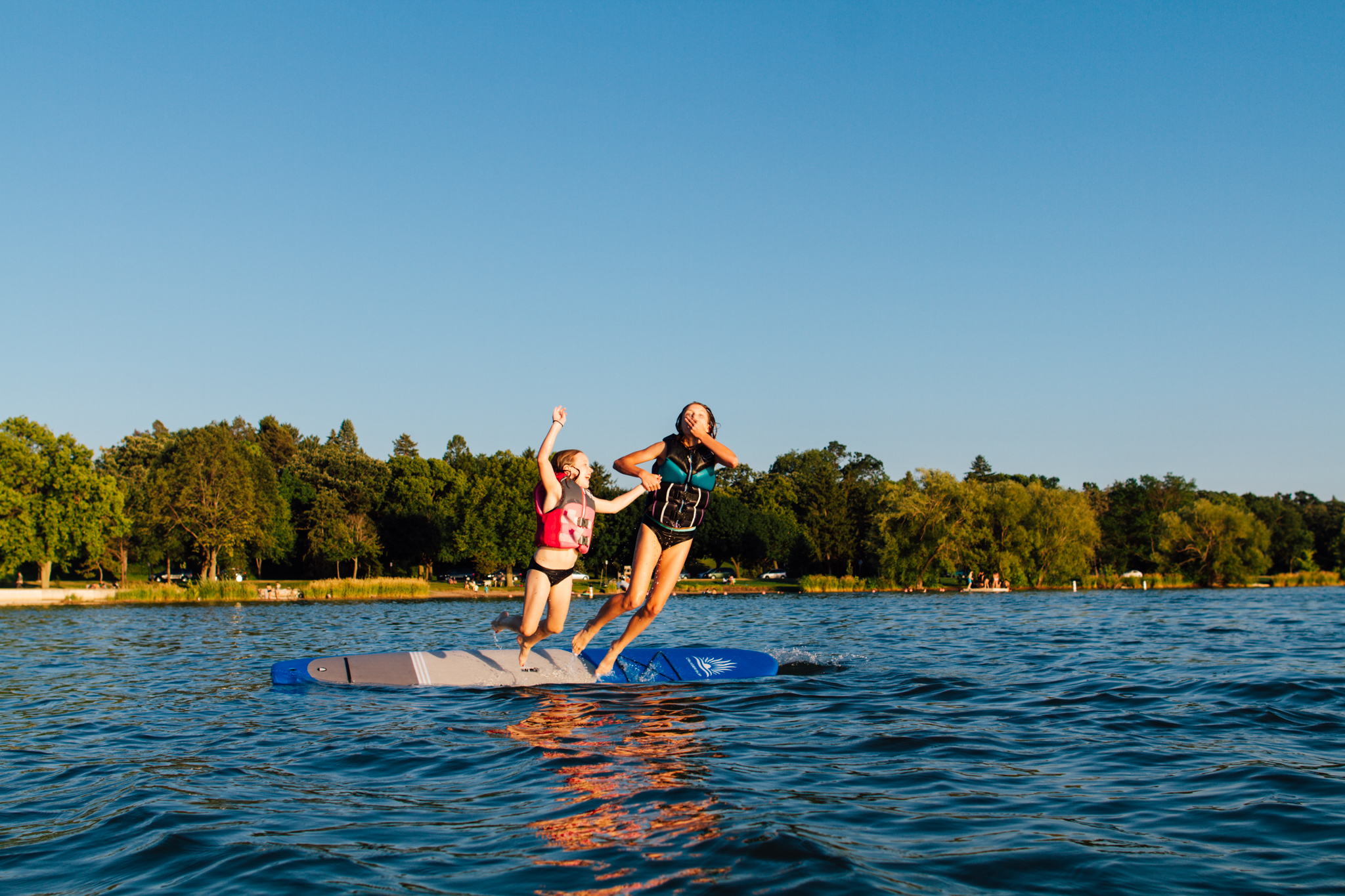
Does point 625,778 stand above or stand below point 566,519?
below

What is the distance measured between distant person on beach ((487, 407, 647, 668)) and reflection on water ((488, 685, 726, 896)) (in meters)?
1.44

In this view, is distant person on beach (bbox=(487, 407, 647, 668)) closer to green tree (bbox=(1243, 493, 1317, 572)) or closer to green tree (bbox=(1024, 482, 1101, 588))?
green tree (bbox=(1024, 482, 1101, 588))

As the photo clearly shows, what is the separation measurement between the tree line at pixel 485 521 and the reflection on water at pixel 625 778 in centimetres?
6354

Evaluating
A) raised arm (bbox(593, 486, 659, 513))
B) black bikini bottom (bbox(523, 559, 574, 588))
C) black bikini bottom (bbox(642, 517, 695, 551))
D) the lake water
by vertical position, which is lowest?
the lake water

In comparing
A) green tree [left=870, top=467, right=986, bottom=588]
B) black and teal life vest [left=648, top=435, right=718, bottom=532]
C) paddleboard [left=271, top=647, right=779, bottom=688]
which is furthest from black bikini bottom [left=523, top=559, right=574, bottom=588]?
green tree [left=870, top=467, right=986, bottom=588]

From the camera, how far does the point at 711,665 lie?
52.1ft

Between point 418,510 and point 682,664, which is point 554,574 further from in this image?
point 418,510

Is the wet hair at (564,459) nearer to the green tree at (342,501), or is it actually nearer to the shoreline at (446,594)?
the shoreline at (446,594)

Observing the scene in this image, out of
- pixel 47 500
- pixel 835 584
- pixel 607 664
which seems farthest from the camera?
pixel 835 584

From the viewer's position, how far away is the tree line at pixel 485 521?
67.6m

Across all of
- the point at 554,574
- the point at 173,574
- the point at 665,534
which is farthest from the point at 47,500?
the point at 665,534

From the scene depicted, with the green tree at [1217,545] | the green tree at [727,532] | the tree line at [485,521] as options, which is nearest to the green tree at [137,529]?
the tree line at [485,521]

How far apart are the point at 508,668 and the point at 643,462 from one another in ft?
16.6

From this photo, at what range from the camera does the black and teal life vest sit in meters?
12.2
